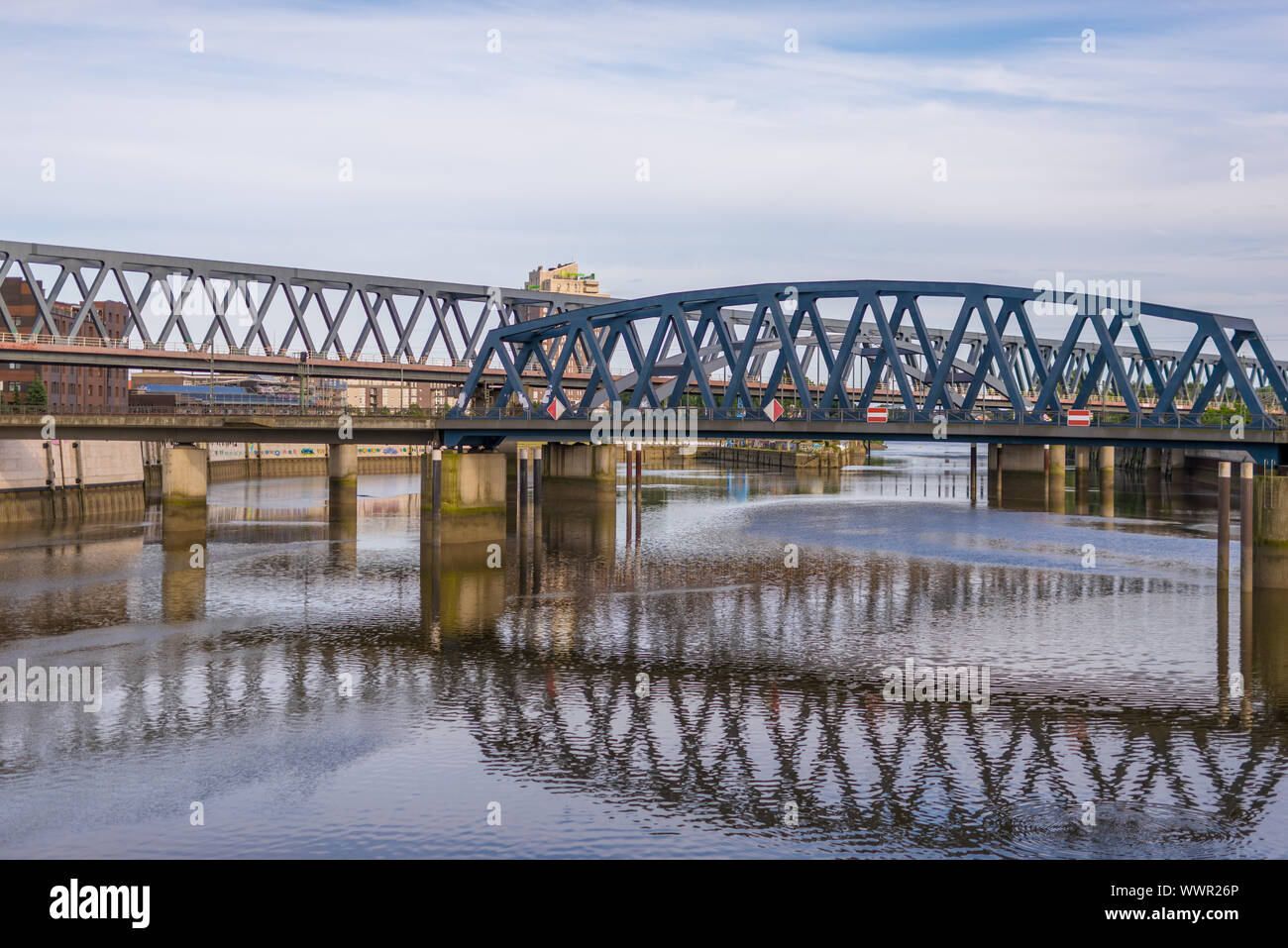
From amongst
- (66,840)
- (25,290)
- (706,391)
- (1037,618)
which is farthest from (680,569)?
(25,290)

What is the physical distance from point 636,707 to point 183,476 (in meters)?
51.5

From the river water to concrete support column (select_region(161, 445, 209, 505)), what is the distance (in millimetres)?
10300

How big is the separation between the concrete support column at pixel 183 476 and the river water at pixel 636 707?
10300 mm

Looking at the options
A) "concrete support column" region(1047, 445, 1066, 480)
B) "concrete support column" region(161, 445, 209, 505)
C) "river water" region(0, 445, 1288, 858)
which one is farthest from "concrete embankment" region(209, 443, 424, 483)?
"river water" region(0, 445, 1288, 858)

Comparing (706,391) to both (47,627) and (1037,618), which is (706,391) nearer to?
(1037,618)

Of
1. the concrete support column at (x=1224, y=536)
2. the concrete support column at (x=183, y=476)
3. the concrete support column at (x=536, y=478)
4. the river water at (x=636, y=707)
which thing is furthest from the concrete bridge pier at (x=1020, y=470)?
the concrete support column at (x=183, y=476)

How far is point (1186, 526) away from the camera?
79375 millimetres

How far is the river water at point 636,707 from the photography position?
846 inches

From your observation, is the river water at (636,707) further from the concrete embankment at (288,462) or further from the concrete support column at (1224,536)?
the concrete embankment at (288,462)

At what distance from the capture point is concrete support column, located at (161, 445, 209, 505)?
71812mm

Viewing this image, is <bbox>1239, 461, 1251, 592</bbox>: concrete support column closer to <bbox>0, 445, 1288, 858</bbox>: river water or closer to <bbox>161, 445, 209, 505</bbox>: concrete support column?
<bbox>0, 445, 1288, 858</bbox>: river water

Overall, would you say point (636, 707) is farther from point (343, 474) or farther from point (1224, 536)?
point (343, 474)

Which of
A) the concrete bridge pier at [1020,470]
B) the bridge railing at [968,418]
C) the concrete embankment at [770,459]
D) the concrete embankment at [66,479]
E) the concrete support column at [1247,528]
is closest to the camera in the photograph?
the concrete support column at [1247,528]
